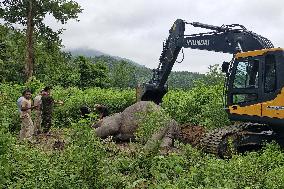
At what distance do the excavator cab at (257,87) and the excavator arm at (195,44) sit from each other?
1204mm

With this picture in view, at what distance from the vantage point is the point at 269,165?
912 cm

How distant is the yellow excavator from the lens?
11500mm

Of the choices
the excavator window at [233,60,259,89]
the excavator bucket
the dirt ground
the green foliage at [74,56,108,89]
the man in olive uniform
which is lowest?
the dirt ground

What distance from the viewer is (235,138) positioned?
12.5 m

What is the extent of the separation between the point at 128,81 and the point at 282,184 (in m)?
85.0

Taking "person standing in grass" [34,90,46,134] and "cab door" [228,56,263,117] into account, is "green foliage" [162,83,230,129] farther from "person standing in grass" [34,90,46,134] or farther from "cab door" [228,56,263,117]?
"person standing in grass" [34,90,46,134]

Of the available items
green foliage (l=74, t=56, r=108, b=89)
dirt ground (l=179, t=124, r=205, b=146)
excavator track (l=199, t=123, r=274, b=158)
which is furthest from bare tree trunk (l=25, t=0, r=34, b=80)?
green foliage (l=74, t=56, r=108, b=89)

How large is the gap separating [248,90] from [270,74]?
2.35ft

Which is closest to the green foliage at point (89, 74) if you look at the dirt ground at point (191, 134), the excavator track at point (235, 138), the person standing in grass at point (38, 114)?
the person standing in grass at point (38, 114)

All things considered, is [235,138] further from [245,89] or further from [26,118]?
[26,118]

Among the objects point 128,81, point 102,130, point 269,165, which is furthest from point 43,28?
point 128,81

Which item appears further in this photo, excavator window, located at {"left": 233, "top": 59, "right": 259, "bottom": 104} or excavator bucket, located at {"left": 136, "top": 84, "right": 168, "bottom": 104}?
excavator bucket, located at {"left": 136, "top": 84, "right": 168, "bottom": 104}

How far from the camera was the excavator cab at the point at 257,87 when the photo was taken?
11.4 m

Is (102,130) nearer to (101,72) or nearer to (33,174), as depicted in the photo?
(33,174)
